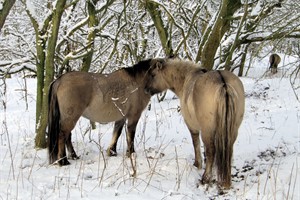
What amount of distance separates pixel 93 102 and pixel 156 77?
1166mm

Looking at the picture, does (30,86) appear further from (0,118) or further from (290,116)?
(290,116)

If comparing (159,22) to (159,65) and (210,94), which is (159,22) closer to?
(159,65)

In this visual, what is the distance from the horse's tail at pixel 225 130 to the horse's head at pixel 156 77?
190 centimetres

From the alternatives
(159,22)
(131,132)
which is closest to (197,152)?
(131,132)

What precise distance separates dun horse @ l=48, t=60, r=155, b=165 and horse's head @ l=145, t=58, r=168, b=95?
0.10 m

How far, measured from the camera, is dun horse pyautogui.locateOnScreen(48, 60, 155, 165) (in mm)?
5461

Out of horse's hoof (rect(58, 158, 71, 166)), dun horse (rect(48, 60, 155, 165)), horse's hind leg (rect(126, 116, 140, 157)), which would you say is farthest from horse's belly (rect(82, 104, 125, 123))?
horse's hoof (rect(58, 158, 71, 166))

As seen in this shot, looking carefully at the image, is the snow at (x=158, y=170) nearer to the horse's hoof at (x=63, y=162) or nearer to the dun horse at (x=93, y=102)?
the horse's hoof at (x=63, y=162)

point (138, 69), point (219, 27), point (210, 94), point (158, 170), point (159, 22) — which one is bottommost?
point (158, 170)

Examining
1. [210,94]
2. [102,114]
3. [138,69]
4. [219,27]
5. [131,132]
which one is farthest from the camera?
[219,27]

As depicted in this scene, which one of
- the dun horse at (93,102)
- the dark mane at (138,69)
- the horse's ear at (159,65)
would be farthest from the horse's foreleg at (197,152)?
the dark mane at (138,69)

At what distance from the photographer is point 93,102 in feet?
18.9

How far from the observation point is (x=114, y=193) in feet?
13.3

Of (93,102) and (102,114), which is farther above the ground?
(93,102)
